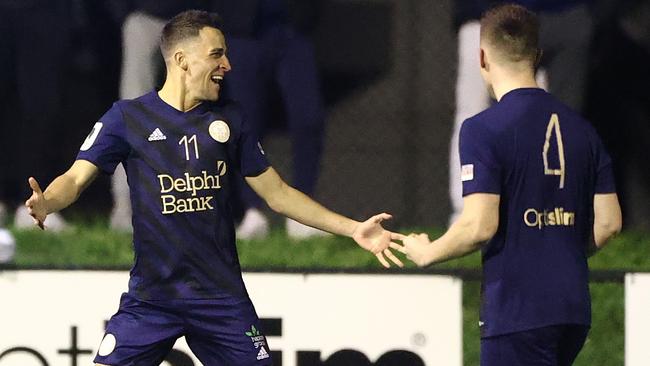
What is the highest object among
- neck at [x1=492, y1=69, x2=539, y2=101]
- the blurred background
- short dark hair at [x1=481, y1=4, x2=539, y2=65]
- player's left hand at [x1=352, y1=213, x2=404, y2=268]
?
the blurred background

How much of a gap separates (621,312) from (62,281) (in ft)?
9.32

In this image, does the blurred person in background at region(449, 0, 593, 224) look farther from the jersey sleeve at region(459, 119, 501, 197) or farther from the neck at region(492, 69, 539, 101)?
the jersey sleeve at region(459, 119, 501, 197)

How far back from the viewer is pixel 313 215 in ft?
22.5

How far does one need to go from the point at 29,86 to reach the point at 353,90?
6.48 ft

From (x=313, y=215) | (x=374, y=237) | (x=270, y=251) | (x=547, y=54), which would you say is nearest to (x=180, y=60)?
(x=313, y=215)

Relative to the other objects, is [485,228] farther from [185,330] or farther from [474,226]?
[185,330]

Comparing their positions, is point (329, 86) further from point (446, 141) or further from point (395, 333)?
point (395, 333)

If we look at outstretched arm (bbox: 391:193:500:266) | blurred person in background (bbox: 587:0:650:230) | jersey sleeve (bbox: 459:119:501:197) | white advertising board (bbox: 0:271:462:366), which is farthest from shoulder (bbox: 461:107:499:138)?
blurred person in background (bbox: 587:0:650:230)

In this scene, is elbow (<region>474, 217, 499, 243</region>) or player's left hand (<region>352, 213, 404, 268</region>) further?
player's left hand (<region>352, 213, 404, 268</region>)

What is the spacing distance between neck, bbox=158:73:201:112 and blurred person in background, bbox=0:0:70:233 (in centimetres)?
400

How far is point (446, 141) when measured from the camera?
10492mm

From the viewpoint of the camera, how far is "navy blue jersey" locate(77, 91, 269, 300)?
6629mm

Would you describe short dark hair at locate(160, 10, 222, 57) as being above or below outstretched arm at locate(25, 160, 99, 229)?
above

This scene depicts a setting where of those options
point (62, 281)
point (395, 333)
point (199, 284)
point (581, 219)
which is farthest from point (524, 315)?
point (62, 281)
